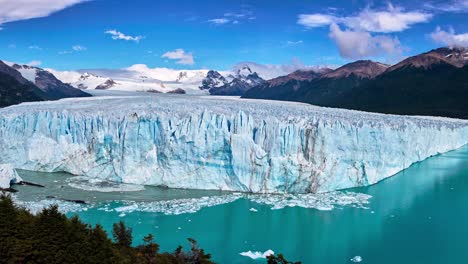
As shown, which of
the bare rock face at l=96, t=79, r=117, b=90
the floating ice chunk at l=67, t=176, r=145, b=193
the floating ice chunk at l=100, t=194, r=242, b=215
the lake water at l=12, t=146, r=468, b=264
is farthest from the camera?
the bare rock face at l=96, t=79, r=117, b=90

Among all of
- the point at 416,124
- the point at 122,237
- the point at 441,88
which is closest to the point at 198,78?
the point at 441,88

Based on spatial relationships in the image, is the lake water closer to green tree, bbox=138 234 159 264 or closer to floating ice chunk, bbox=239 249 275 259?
floating ice chunk, bbox=239 249 275 259

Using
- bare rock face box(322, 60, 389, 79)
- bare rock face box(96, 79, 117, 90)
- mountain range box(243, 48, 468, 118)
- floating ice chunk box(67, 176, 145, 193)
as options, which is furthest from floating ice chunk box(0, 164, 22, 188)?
bare rock face box(96, 79, 117, 90)

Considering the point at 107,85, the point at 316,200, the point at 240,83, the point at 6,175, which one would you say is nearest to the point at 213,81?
the point at 240,83

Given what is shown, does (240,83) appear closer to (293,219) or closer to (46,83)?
(46,83)

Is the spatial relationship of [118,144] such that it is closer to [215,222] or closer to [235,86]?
[215,222]

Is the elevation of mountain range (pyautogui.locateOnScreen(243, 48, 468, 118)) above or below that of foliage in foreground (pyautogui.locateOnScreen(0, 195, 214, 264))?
above
